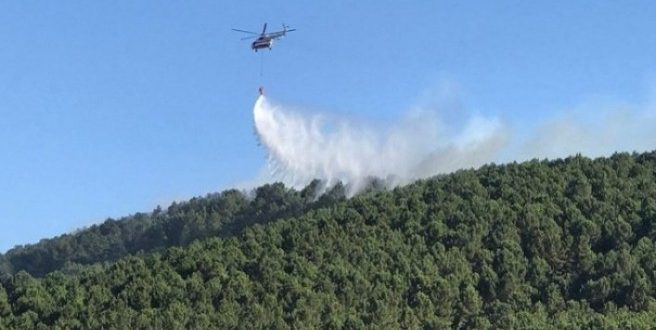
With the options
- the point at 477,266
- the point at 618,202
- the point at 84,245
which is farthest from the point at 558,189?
the point at 84,245

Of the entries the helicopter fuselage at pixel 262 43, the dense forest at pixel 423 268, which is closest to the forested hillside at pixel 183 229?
the dense forest at pixel 423 268

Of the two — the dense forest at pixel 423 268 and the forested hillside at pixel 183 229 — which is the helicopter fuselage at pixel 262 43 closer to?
the dense forest at pixel 423 268

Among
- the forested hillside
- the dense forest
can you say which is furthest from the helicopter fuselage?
the forested hillside

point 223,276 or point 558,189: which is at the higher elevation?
point 558,189

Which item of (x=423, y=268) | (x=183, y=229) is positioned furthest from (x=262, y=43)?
(x=183, y=229)

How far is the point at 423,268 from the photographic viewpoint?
90.5 meters

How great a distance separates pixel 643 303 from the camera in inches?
3329

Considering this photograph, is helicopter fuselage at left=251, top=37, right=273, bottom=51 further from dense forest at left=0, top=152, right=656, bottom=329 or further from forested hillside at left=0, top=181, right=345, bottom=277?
forested hillside at left=0, top=181, right=345, bottom=277

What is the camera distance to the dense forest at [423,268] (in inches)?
3263

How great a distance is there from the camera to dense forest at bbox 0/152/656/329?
8288cm

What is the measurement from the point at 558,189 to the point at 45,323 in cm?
3511

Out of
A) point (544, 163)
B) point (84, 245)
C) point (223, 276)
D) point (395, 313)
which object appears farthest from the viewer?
point (84, 245)

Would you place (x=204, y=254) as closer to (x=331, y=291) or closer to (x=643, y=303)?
(x=331, y=291)

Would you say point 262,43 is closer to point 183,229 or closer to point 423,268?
point 423,268
